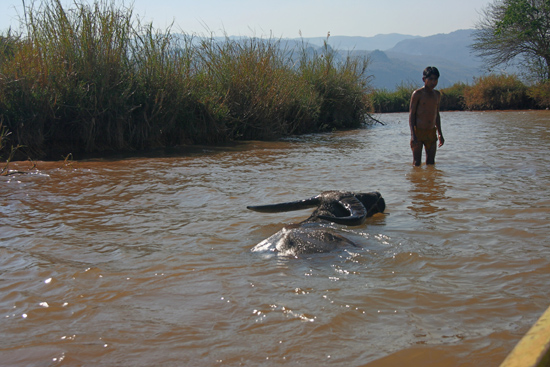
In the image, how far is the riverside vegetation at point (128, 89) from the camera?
293 inches

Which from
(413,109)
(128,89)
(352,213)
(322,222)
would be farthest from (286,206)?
(128,89)

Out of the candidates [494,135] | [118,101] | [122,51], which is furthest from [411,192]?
[494,135]

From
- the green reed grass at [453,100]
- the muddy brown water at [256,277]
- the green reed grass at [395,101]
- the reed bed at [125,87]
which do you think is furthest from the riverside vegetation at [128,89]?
the green reed grass at [453,100]

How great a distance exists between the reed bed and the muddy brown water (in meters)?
2.22

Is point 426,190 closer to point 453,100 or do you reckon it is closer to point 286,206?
point 286,206

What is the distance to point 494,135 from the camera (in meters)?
10.7

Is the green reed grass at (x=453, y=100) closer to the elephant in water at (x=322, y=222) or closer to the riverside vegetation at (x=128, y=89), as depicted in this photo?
the riverside vegetation at (x=128, y=89)

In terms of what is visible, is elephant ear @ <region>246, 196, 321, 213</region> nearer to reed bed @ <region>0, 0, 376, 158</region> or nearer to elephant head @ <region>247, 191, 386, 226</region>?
elephant head @ <region>247, 191, 386, 226</region>

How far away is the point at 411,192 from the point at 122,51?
18.5 feet

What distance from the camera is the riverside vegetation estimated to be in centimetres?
744

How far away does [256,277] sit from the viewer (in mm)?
2809

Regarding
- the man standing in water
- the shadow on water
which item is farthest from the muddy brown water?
the man standing in water

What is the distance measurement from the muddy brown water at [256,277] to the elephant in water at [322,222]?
0.38 ft

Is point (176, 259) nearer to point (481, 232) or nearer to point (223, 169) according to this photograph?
point (481, 232)
